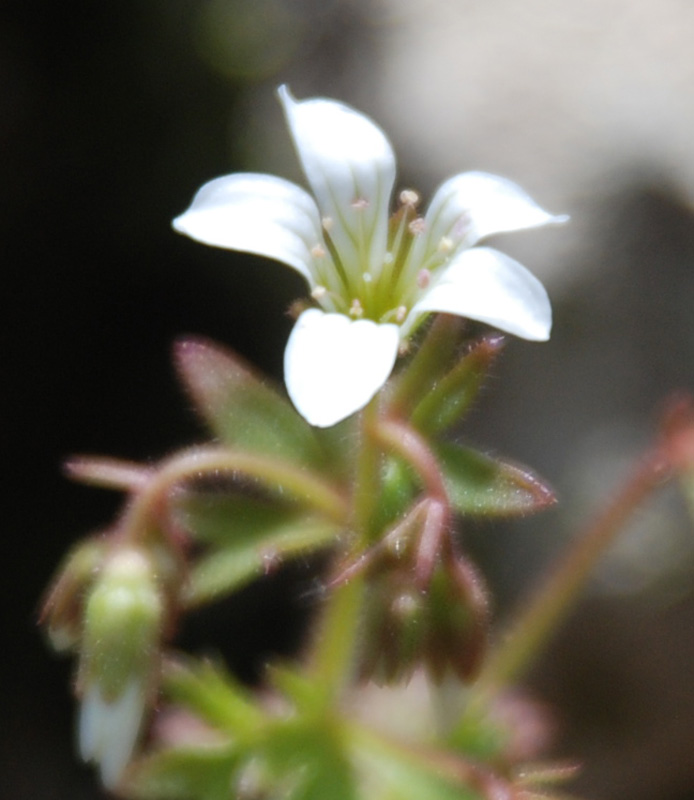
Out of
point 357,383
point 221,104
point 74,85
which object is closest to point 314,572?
point 221,104

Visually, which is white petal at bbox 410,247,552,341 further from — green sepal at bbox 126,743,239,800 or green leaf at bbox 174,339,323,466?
green sepal at bbox 126,743,239,800

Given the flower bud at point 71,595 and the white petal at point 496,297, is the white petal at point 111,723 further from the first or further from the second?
the white petal at point 496,297

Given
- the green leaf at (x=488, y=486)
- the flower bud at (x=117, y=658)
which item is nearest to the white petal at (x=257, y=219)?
the green leaf at (x=488, y=486)

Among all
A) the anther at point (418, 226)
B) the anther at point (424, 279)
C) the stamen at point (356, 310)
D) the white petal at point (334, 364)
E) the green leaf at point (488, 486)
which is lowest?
the green leaf at point (488, 486)

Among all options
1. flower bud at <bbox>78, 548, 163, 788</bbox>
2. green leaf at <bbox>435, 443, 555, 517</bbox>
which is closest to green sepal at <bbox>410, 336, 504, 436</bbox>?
green leaf at <bbox>435, 443, 555, 517</bbox>

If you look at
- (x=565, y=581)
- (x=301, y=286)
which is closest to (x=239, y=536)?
(x=565, y=581)

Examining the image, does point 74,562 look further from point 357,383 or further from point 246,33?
point 246,33
